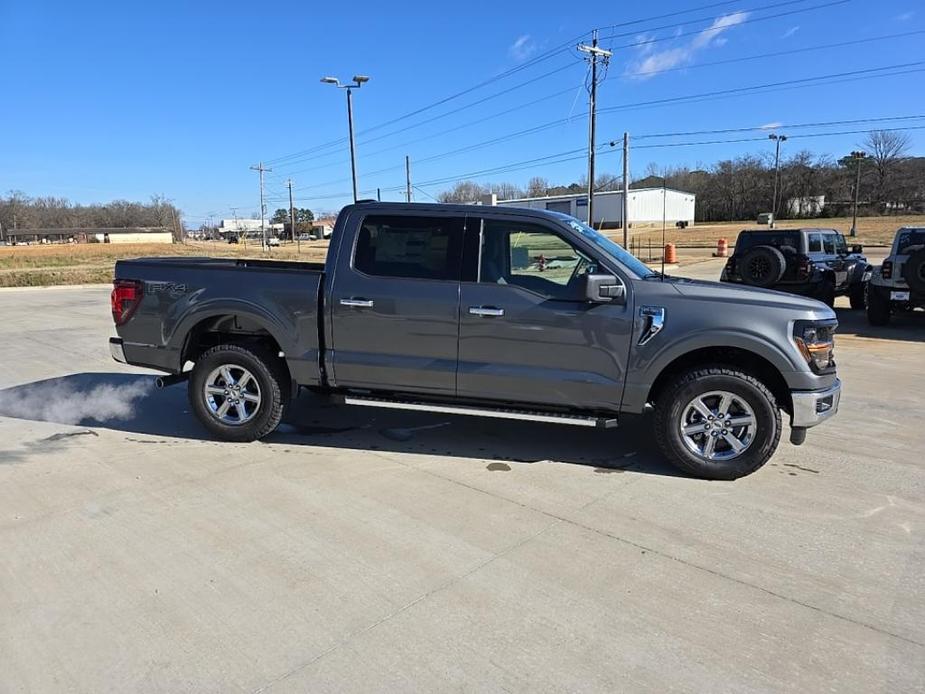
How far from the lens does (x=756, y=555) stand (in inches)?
140

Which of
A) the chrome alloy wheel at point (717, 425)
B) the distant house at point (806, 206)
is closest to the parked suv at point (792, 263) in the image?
the chrome alloy wheel at point (717, 425)

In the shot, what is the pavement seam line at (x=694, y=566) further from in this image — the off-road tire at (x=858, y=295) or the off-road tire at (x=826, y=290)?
the off-road tire at (x=858, y=295)

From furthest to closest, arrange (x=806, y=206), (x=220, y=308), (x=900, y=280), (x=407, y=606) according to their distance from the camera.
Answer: (x=806, y=206) → (x=900, y=280) → (x=220, y=308) → (x=407, y=606)

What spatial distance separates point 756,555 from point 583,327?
1.81 m

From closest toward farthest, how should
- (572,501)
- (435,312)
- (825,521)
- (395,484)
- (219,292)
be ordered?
(825,521) → (572,501) → (395,484) → (435,312) → (219,292)

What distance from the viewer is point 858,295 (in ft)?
47.4

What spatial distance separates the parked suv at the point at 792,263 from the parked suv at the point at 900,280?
99 cm

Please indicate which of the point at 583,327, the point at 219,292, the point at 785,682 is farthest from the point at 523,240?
the point at 785,682

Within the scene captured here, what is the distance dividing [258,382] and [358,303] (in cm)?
111

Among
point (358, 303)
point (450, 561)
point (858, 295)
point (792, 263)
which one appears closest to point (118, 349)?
point (358, 303)

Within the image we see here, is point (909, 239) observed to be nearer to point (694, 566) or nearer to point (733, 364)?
point (733, 364)

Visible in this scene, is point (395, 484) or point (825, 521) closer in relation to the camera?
point (825, 521)

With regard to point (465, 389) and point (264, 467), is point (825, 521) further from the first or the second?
point (264, 467)

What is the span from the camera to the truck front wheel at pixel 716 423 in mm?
4496
